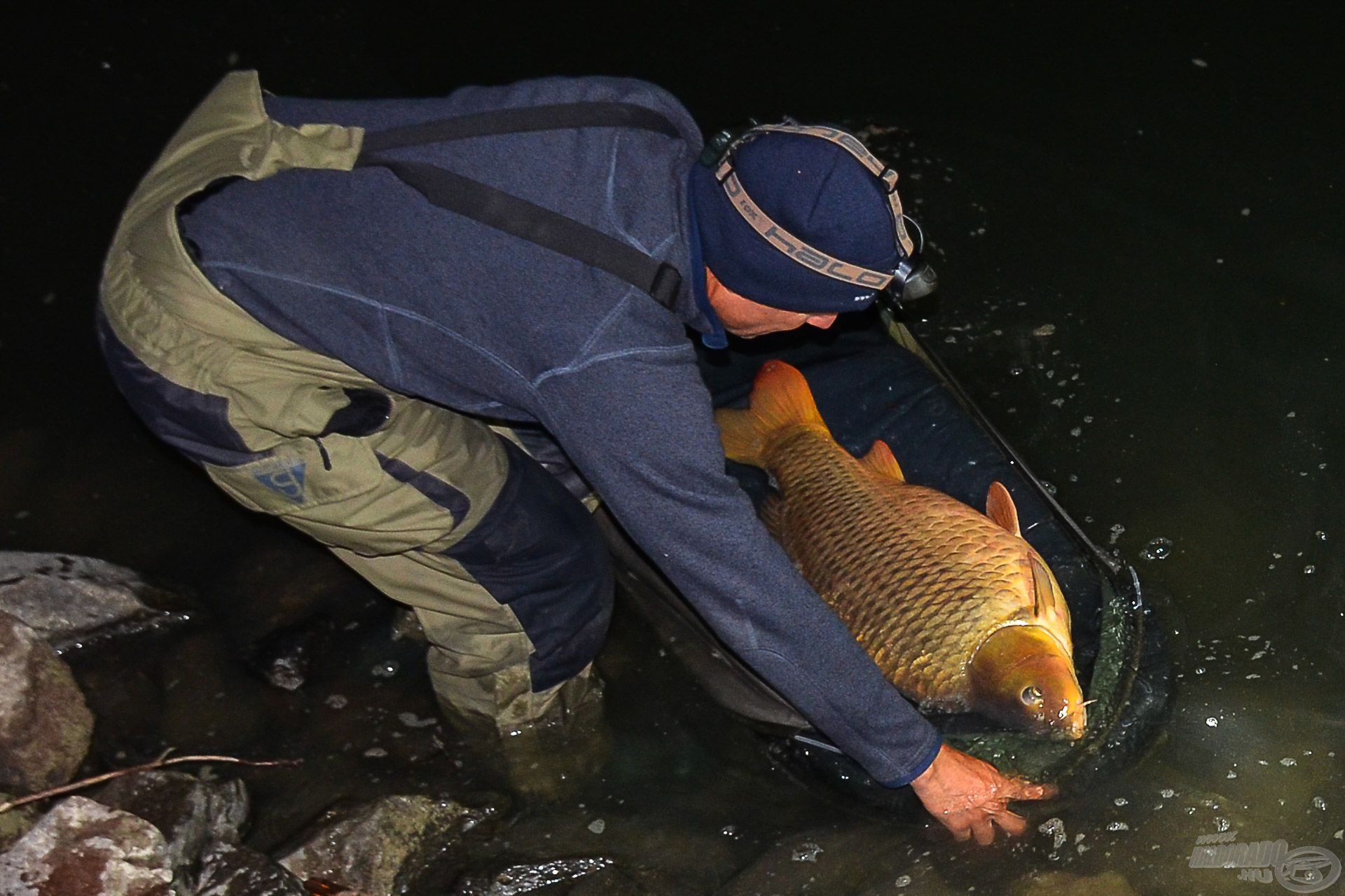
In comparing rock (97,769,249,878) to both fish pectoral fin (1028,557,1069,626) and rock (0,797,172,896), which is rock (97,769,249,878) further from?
fish pectoral fin (1028,557,1069,626)

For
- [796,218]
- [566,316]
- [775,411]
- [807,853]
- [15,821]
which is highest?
[796,218]

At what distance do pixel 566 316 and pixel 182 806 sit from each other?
1655 millimetres

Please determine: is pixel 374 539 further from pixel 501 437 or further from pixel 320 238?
pixel 320 238

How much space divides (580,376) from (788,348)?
5.39 feet

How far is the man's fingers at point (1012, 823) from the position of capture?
283 centimetres

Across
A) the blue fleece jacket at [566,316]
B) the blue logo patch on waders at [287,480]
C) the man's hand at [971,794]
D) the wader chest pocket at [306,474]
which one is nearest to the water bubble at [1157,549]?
the man's hand at [971,794]

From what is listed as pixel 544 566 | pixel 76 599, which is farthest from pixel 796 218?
pixel 76 599

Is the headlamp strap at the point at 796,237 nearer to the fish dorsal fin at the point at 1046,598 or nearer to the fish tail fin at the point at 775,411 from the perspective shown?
the fish dorsal fin at the point at 1046,598

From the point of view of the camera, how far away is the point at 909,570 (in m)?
2.95

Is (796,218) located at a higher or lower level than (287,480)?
higher

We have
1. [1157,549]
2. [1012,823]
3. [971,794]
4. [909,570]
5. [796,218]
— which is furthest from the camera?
[1157,549]

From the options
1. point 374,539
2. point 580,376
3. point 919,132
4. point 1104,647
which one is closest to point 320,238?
point 580,376

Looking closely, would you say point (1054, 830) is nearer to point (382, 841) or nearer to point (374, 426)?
point (382, 841)

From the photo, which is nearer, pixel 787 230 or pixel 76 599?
pixel 787 230
